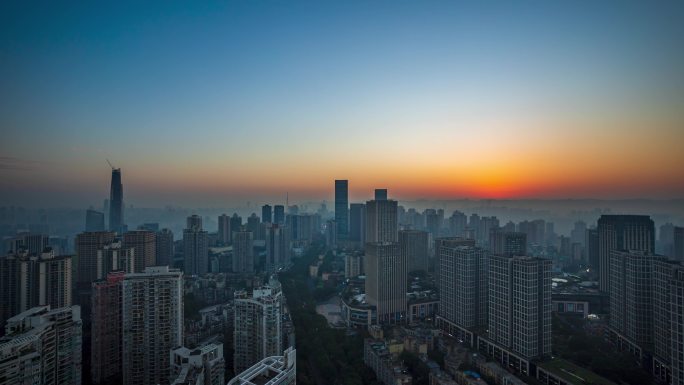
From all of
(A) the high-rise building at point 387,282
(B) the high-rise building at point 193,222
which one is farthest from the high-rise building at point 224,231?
(A) the high-rise building at point 387,282

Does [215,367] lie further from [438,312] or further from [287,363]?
[438,312]

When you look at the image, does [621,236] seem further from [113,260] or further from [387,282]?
[113,260]

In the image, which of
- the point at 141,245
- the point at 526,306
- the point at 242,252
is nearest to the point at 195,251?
the point at 242,252

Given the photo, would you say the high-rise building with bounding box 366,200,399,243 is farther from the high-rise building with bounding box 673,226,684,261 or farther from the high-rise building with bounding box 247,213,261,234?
the high-rise building with bounding box 673,226,684,261

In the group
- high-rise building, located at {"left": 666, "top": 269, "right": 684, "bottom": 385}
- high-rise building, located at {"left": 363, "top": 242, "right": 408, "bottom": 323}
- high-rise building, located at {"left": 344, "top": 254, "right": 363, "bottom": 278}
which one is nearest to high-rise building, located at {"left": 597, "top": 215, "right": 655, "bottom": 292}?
high-rise building, located at {"left": 666, "top": 269, "right": 684, "bottom": 385}

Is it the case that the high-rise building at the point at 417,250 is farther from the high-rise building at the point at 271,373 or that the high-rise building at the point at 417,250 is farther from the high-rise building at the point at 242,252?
the high-rise building at the point at 271,373

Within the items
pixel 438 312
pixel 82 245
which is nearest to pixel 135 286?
pixel 82 245
